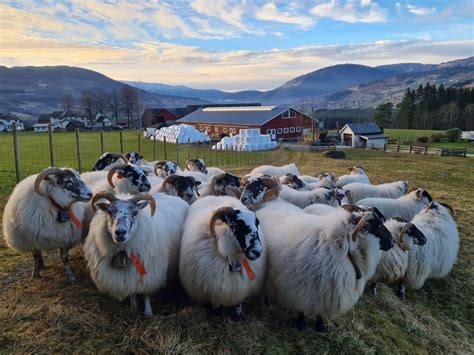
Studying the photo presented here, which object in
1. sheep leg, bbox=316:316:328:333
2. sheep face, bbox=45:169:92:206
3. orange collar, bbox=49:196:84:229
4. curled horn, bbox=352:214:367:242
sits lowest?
sheep leg, bbox=316:316:328:333

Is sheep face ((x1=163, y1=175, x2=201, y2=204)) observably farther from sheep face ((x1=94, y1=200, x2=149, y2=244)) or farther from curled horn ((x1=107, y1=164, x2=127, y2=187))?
sheep face ((x1=94, y1=200, x2=149, y2=244))

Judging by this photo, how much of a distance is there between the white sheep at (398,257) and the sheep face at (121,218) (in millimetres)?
5102

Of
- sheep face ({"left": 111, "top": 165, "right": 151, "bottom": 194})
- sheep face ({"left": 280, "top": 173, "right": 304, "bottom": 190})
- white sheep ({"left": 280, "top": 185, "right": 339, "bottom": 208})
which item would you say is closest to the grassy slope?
sheep face ({"left": 111, "top": 165, "right": 151, "bottom": 194})

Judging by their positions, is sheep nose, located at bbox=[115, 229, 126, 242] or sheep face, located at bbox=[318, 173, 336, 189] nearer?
sheep nose, located at bbox=[115, 229, 126, 242]

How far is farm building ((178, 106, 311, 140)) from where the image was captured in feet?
193

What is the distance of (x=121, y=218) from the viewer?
198 inches

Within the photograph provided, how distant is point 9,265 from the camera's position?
23.6 feet

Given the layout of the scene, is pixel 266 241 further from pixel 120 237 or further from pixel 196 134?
pixel 196 134

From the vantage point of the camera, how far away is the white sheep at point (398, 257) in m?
7.65

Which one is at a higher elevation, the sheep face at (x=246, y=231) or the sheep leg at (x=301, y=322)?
the sheep face at (x=246, y=231)

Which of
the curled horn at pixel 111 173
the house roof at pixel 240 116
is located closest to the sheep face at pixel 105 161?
the curled horn at pixel 111 173

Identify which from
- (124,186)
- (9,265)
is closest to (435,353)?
(124,186)

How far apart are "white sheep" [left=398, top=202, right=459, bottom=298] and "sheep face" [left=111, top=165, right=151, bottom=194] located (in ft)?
19.5

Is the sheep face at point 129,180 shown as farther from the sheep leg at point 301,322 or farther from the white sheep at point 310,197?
the sheep leg at point 301,322
